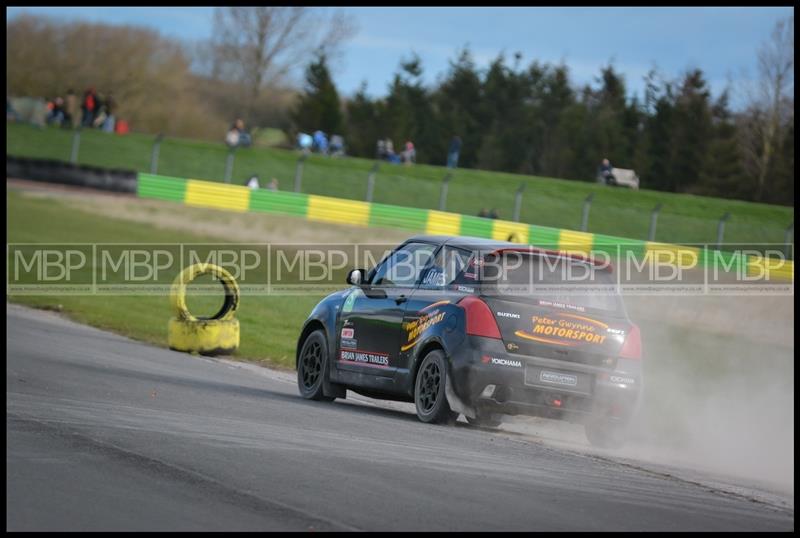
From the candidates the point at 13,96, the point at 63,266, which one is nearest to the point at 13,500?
the point at 63,266

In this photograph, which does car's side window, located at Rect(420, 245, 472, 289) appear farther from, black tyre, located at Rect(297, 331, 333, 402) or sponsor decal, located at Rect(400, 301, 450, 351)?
black tyre, located at Rect(297, 331, 333, 402)

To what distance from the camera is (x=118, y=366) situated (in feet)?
43.2

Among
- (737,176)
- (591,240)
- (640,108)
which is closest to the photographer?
(591,240)

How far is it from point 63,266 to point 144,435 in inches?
798

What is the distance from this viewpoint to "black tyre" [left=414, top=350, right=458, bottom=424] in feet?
33.3

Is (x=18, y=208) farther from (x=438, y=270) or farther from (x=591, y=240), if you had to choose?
(x=438, y=270)

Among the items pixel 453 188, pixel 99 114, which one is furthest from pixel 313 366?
pixel 99 114

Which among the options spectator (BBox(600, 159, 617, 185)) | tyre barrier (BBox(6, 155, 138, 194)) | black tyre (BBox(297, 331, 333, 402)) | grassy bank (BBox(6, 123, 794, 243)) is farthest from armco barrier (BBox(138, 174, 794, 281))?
black tyre (BBox(297, 331, 333, 402))

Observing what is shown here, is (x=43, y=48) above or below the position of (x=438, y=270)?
above

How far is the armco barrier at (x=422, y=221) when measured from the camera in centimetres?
3150

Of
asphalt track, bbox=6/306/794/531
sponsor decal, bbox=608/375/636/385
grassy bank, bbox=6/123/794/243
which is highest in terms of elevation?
grassy bank, bbox=6/123/794/243

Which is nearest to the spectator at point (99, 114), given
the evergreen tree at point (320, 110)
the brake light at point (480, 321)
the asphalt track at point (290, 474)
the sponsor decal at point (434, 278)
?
the evergreen tree at point (320, 110)

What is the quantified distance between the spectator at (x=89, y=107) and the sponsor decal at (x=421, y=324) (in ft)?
155

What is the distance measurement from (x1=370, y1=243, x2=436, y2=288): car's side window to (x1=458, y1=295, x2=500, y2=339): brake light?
1004mm
